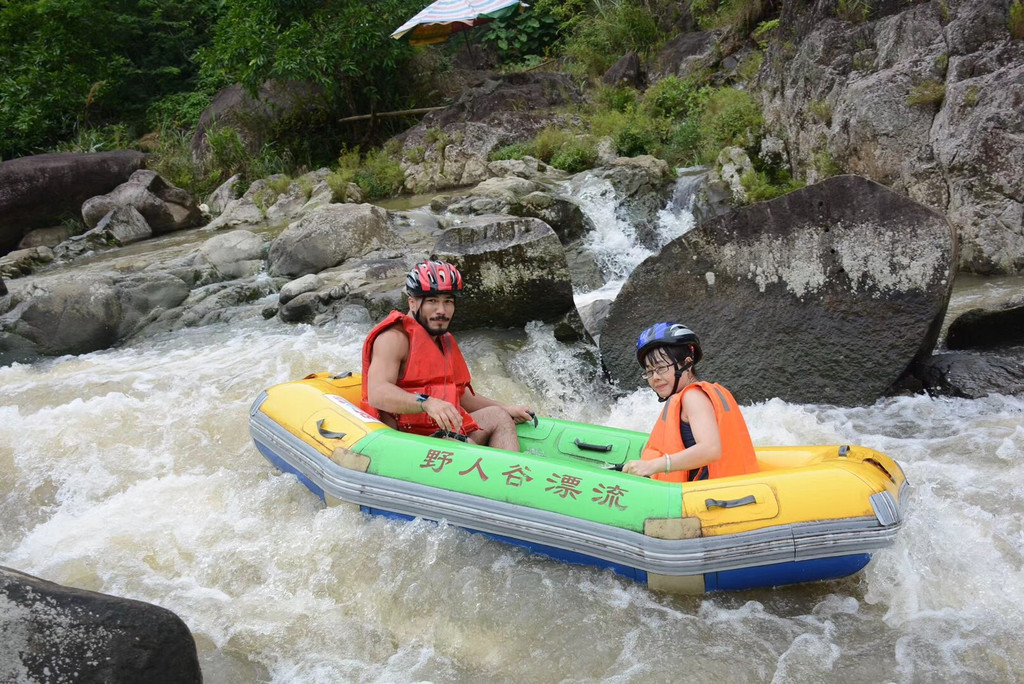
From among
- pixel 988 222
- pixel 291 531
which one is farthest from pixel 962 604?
pixel 988 222

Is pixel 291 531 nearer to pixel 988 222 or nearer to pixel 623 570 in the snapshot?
pixel 623 570

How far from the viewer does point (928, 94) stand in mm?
7301

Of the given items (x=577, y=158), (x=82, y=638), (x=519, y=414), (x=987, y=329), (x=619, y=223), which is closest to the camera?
(x=82, y=638)

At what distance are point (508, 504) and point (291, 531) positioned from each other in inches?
50.1

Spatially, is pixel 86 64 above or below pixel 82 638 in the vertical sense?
above

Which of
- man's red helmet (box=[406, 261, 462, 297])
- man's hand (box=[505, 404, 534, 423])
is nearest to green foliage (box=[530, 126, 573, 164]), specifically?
man's hand (box=[505, 404, 534, 423])

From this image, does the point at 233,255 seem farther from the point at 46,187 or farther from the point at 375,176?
the point at 46,187

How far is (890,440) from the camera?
483cm

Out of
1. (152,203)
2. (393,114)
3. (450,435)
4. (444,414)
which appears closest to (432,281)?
(444,414)

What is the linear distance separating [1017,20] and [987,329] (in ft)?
9.76

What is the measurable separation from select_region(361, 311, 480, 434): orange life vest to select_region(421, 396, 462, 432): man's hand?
0.82 ft

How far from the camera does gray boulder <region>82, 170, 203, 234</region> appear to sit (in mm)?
13492

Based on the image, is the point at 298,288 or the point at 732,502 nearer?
the point at 732,502

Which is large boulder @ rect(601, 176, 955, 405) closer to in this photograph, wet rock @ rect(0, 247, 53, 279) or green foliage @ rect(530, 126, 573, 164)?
green foliage @ rect(530, 126, 573, 164)
